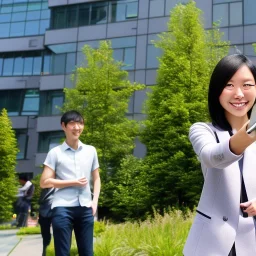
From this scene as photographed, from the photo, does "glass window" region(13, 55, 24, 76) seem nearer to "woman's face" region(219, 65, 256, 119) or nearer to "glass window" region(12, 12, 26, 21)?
"glass window" region(12, 12, 26, 21)

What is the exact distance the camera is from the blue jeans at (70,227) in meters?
3.65

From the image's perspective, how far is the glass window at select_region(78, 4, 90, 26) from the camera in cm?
2908

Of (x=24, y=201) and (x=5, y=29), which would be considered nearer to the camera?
(x=24, y=201)

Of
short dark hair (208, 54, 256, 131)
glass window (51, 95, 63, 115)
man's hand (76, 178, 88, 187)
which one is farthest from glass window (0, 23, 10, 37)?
short dark hair (208, 54, 256, 131)

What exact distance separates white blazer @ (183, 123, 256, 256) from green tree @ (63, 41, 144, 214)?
1689cm

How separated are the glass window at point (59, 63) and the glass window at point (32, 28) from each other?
6630 mm

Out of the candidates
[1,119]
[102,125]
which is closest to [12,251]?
[102,125]

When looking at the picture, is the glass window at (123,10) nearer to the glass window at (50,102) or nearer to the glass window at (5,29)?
the glass window at (50,102)

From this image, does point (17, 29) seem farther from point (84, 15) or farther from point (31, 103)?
point (84, 15)

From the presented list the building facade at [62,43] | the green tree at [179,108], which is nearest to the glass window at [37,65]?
the building facade at [62,43]

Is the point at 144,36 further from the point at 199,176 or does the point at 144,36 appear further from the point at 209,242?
the point at 209,242

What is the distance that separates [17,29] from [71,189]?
34.1 metres

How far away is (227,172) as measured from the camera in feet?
5.22

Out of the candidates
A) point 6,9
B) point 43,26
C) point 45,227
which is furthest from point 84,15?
point 45,227
